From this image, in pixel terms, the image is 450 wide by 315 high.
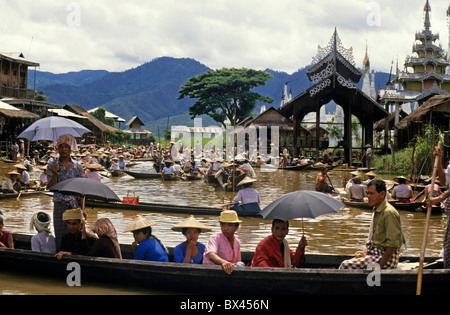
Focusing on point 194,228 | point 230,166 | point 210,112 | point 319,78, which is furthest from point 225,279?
point 210,112

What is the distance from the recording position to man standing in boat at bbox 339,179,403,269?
6.27 m

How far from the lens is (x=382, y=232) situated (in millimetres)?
6379

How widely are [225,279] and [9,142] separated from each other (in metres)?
29.0

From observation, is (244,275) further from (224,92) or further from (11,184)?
(224,92)

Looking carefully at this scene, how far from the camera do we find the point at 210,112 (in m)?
66.9

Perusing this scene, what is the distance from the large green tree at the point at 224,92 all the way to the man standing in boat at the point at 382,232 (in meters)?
58.9

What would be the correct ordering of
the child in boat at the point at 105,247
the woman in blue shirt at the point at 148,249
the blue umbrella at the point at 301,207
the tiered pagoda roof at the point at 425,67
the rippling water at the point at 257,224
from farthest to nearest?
the tiered pagoda roof at the point at 425,67 → the rippling water at the point at 257,224 → the child in boat at the point at 105,247 → the woman in blue shirt at the point at 148,249 → the blue umbrella at the point at 301,207

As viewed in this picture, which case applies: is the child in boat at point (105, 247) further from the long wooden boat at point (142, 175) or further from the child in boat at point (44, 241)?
the long wooden boat at point (142, 175)

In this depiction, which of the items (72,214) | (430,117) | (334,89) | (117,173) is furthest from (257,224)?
(334,89)

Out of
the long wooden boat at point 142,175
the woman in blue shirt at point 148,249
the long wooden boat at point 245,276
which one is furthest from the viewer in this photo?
the long wooden boat at point 142,175

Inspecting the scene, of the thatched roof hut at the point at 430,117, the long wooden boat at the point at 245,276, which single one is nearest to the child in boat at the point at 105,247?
the long wooden boat at the point at 245,276

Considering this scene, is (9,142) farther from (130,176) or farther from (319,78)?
(319,78)

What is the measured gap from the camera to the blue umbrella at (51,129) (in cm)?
1023

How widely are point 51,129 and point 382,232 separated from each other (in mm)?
6610
